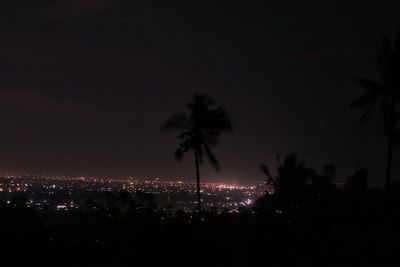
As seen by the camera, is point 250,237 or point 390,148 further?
point 390,148

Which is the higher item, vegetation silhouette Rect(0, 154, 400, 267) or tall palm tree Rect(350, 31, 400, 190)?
tall palm tree Rect(350, 31, 400, 190)

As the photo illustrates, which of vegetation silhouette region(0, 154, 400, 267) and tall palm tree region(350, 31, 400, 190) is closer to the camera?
vegetation silhouette region(0, 154, 400, 267)

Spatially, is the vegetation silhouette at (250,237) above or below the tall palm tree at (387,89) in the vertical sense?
below

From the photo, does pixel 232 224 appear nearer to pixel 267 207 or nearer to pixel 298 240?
pixel 267 207

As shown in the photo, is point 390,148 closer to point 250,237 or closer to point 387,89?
point 387,89

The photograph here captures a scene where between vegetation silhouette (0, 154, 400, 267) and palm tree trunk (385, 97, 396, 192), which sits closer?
vegetation silhouette (0, 154, 400, 267)

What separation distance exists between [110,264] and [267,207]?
10819 millimetres

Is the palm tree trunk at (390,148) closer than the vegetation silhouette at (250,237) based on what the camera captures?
No

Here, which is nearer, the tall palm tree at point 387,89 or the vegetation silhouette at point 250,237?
the vegetation silhouette at point 250,237

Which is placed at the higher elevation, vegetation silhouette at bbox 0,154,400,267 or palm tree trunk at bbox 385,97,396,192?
palm tree trunk at bbox 385,97,396,192

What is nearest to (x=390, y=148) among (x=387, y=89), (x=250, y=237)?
(x=387, y=89)

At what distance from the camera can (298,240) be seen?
867 inches

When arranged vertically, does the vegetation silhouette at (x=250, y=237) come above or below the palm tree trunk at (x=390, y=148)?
below

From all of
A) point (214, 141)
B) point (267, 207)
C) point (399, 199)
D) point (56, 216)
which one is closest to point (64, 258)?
point (267, 207)
